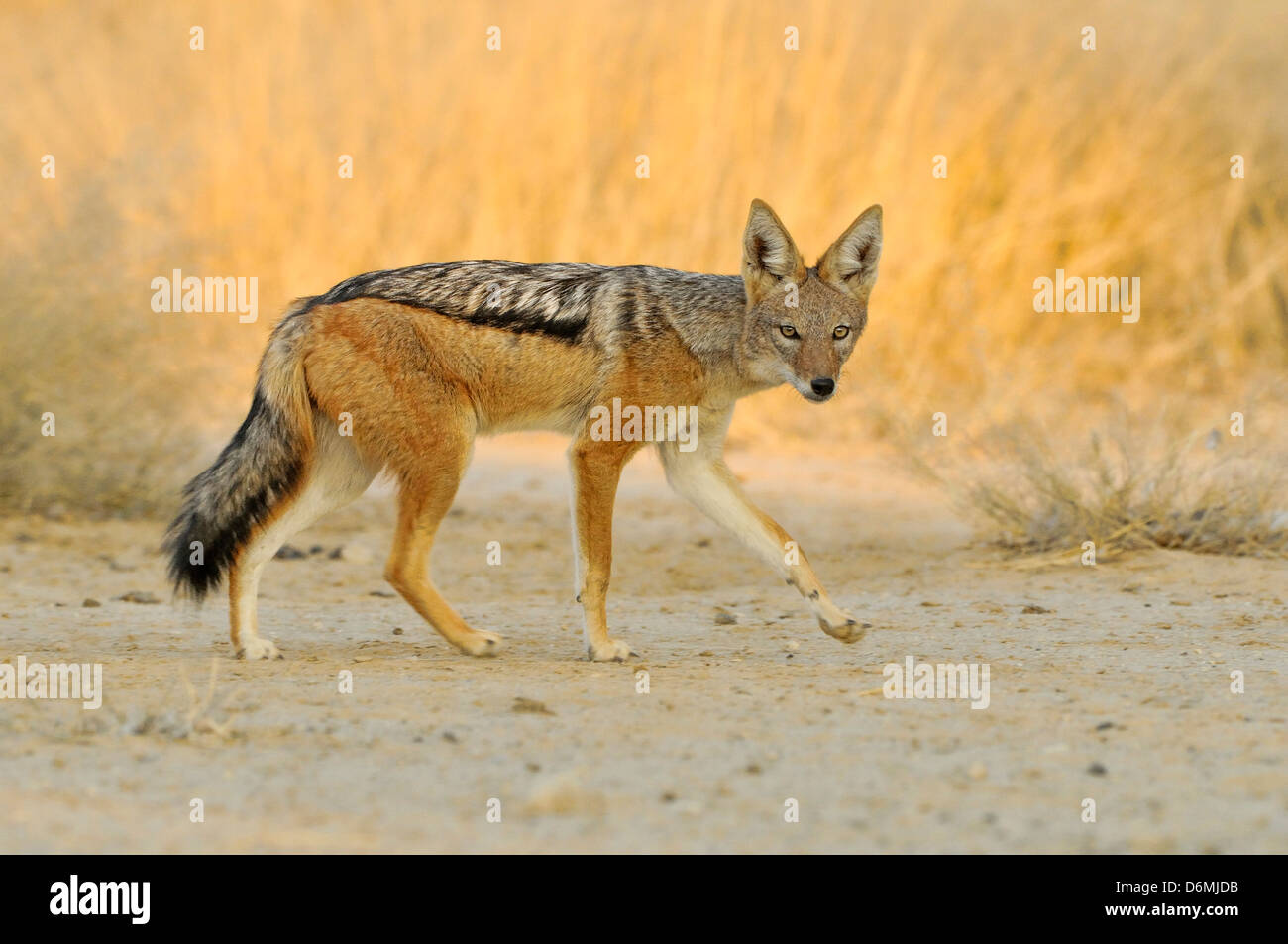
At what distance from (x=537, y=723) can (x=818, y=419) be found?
24.0ft

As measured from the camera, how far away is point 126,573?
7176 mm

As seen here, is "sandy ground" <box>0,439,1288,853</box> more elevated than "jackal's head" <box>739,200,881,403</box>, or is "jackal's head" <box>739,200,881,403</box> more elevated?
"jackal's head" <box>739,200,881,403</box>

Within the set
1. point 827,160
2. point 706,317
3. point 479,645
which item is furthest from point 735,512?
point 827,160

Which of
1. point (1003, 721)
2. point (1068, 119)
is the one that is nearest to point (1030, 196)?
point (1068, 119)

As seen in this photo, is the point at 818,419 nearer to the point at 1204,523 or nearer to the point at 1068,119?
the point at 1068,119

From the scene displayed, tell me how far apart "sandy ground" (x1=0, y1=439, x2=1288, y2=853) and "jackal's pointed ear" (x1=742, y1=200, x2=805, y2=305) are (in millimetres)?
1308

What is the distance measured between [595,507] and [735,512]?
0.54 metres

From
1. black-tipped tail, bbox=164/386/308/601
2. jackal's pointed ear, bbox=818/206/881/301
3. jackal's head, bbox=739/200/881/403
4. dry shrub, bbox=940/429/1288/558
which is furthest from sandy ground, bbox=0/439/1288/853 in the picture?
jackal's pointed ear, bbox=818/206/881/301

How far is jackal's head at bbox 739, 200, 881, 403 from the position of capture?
533 cm

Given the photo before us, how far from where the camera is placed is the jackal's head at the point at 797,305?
17.5ft

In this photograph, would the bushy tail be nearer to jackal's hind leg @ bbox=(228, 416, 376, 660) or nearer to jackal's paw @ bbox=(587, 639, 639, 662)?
jackal's hind leg @ bbox=(228, 416, 376, 660)

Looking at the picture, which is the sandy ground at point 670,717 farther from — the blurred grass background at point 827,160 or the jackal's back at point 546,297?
the blurred grass background at point 827,160

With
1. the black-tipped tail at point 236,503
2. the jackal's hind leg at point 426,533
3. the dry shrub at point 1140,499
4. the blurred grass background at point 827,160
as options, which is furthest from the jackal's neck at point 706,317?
the blurred grass background at point 827,160

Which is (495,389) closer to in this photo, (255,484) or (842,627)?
(255,484)
